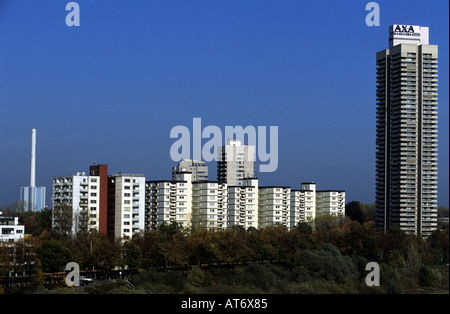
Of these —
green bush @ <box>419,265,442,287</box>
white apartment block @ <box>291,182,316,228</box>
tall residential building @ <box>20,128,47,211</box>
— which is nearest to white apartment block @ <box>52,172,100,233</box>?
tall residential building @ <box>20,128,47,211</box>

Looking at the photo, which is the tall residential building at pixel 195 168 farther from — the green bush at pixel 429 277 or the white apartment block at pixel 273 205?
the green bush at pixel 429 277

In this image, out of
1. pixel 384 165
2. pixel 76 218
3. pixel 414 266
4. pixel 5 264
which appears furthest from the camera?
pixel 384 165

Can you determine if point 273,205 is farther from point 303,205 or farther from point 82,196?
point 82,196

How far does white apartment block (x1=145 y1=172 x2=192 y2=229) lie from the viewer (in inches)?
875

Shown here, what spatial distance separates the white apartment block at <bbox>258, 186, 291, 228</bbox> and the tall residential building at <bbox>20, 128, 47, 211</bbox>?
910 cm

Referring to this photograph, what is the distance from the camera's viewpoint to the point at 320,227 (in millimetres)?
23656

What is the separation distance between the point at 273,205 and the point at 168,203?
4.69 meters

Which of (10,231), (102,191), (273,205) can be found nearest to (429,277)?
(102,191)

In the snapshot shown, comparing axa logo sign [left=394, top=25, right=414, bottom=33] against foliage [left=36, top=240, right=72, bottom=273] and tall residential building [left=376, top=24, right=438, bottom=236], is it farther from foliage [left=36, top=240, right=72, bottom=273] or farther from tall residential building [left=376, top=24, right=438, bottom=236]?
foliage [left=36, top=240, right=72, bottom=273]

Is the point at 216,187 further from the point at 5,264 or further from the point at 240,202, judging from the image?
the point at 5,264

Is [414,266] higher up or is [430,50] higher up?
[430,50]

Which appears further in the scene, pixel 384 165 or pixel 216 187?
pixel 384 165
